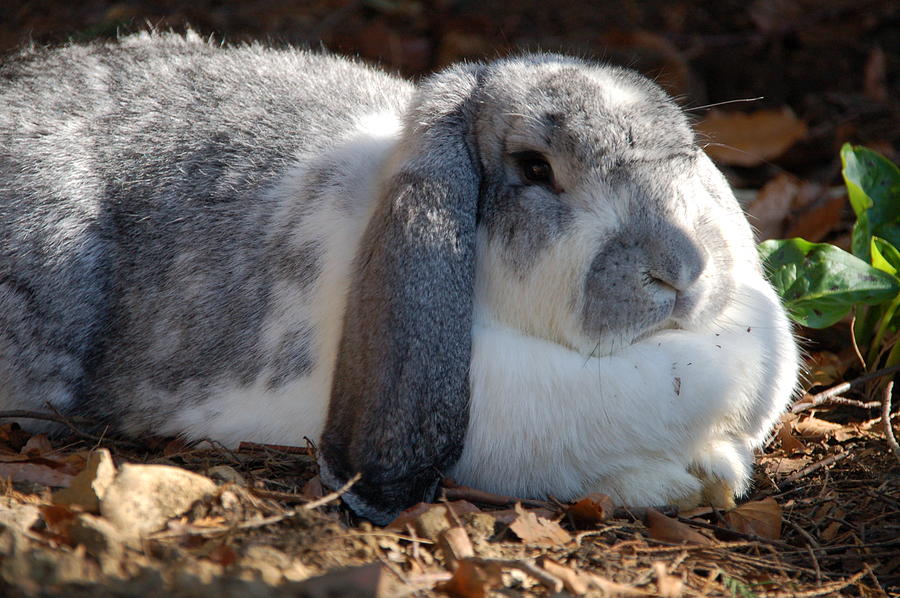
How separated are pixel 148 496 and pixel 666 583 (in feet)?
4.62

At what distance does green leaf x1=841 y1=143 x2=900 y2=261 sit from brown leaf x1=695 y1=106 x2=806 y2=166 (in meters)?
1.67

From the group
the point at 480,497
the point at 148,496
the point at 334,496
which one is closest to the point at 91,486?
the point at 148,496

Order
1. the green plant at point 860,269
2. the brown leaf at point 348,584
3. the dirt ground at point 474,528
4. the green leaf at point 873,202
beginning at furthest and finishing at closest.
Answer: the green leaf at point 873,202 < the green plant at point 860,269 < the dirt ground at point 474,528 < the brown leaf at point 348,584

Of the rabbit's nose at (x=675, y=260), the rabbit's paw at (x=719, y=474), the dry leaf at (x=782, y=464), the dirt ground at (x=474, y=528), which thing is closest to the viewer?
the dirt ground at (x=474, y=528)

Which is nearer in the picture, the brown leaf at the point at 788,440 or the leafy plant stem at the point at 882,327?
the brown leaf at the point at 788,440

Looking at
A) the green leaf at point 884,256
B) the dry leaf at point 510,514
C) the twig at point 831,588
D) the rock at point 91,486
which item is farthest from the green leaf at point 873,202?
the rock at point 91,486

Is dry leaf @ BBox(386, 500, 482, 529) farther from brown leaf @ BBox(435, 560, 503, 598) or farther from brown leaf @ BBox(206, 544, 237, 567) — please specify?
brown leaf @ BBox(206, 544, 237, 567)

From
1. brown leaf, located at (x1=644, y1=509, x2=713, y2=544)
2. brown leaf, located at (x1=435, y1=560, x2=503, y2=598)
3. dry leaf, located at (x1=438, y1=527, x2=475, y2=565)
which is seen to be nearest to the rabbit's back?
dry leaf, located at (x1=438, y1=527, x2=475, y2=565)

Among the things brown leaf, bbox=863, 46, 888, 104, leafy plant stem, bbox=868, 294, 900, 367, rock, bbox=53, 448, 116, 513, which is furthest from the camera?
brown leaf, bbox=863, 46, 888, 104

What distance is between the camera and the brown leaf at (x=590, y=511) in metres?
3.08

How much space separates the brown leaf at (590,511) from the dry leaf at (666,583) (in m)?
0.35

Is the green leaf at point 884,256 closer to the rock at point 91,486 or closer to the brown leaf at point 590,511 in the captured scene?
A: the brown leaf at point 590,511

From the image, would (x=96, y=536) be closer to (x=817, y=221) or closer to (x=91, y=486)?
(x=91, y=486)

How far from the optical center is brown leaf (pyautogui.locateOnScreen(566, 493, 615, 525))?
3082 millimetres
